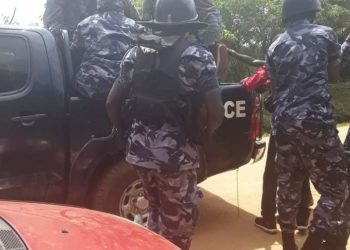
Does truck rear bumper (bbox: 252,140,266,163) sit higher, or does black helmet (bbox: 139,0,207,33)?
black helmet (bbox: 139,0,207,33)

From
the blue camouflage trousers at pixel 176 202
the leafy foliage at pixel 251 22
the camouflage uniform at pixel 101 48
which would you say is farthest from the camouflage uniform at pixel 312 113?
the leafy foliage at pixel 251 22

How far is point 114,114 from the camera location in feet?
10.9

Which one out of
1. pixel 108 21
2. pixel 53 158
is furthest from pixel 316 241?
pixel 108 21

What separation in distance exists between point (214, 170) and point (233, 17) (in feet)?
28.8

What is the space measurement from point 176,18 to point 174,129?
0.62 meters

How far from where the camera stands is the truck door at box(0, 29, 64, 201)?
387cm

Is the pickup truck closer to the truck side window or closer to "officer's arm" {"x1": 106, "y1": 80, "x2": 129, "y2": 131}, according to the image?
the truck side window

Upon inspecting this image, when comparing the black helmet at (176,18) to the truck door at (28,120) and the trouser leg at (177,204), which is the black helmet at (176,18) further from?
the truck door at (28,120)

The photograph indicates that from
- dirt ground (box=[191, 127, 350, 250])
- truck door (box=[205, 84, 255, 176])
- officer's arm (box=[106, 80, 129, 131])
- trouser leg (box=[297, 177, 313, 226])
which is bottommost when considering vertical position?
dirt ground (box=[191, 127, 350, 250])

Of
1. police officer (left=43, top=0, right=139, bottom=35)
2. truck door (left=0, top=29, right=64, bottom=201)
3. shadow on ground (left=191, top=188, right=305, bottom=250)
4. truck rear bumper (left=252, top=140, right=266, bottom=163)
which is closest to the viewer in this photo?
truck door (left=0, top=29, right=64, bottom=201)

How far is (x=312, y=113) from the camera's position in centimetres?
354

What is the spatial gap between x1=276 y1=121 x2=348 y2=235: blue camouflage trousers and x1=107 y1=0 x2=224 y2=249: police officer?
0.73m

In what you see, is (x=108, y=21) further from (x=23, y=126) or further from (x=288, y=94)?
(x=288, y=94)

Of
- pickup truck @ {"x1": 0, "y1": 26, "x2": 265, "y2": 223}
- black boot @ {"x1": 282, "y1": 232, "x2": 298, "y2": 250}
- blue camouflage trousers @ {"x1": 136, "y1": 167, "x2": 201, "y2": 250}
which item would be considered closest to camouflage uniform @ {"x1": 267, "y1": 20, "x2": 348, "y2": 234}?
black boot @ {"x1": 282, "y1": 232, "x2": 298, "y2": 250}
